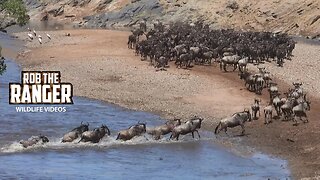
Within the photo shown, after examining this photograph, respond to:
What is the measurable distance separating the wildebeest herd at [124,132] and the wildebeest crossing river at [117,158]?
254 mm

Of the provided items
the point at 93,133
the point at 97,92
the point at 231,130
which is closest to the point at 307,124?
the point at 231,130

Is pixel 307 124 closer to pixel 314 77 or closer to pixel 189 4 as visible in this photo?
pixel 314 77

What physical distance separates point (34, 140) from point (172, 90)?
43.6 feet

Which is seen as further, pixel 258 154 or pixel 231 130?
pixel 231 130

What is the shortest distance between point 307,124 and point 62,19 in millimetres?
72569

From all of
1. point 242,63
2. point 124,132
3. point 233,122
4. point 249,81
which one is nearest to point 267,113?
point 233,122

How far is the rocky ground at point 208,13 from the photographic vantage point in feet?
247

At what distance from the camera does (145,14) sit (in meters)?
87.1

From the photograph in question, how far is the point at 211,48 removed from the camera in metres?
47.2

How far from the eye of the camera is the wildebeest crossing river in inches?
830

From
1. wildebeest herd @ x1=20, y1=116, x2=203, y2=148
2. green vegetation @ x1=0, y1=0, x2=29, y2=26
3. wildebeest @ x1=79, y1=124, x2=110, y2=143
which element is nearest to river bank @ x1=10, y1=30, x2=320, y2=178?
wildebeest herd @ x1=20, y1=116, x2=203, y2=148

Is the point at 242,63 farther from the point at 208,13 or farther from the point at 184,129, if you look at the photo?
the point at 208,13

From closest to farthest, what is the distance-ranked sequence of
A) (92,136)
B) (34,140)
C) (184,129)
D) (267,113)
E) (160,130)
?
1. (34,140)
2. (92,136)
3. (184,129)
4. (160,130)
5. (267,113)

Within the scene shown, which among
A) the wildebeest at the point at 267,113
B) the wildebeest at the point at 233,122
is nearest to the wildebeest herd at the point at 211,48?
the wildebeest at the point at 267,113
